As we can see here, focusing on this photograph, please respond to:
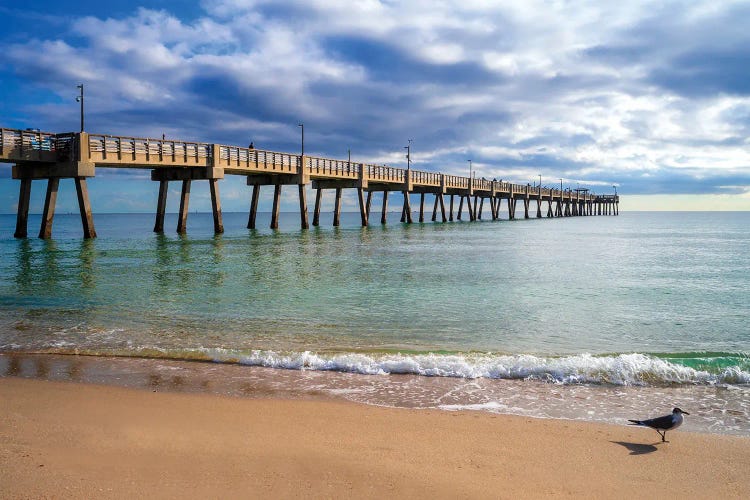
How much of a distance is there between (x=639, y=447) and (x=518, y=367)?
2.50 m

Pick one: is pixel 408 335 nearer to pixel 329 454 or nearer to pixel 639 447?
pixel 639 447

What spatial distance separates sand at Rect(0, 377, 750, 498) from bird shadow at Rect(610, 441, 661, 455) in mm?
17

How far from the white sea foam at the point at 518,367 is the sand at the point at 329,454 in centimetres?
158

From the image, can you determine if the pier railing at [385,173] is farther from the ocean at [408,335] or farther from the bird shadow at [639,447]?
the bird shadow at [639,447]

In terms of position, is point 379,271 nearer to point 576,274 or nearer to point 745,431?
point 576,274

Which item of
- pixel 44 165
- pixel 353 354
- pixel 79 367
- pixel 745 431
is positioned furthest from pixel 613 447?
pixel 44 165

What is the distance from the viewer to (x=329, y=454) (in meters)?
4.35

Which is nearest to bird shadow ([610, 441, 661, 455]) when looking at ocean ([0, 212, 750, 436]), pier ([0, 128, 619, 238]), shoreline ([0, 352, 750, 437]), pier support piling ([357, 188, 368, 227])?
shoreline ([0, 352, 750, 437])

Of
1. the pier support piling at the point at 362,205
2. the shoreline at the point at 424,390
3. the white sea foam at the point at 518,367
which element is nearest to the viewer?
the shoreline at the point at 424,390

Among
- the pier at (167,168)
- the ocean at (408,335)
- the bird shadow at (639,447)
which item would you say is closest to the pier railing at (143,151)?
the pier at (167,168)

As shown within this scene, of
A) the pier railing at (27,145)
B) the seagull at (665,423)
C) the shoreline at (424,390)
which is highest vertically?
the pier railing at (27,145)

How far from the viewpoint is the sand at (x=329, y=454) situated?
12.4ft

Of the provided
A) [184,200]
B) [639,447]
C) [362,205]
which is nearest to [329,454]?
[639,447]

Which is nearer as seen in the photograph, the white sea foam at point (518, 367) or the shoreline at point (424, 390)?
the shoreline at point (424, 390)
